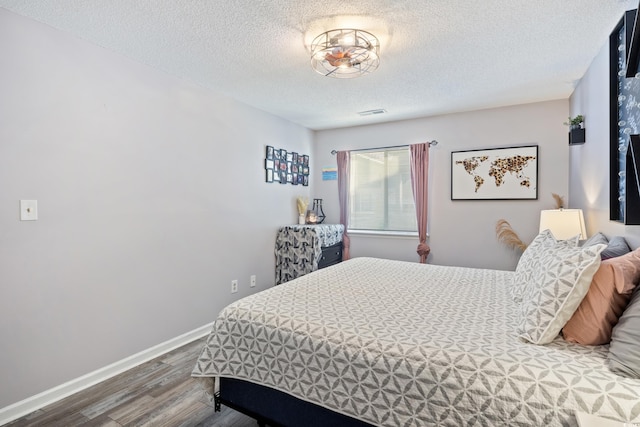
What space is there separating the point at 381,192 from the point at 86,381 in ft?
11.8

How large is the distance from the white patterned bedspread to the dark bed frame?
61 millimetres

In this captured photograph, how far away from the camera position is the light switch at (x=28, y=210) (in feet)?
Answer: 6.47

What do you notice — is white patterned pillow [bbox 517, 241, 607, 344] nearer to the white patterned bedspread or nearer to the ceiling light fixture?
the white patterned bedspread

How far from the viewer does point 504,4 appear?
1.83 m

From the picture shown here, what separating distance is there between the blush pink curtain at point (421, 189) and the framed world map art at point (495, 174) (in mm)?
308

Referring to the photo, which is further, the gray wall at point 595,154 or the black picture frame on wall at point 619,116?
the gray wall at point 595,154

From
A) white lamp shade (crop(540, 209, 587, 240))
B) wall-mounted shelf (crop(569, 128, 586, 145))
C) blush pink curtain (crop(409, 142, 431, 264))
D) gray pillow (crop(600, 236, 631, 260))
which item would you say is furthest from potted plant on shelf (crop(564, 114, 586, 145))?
blush pink curtain (crop(409, 142, 431, 264))

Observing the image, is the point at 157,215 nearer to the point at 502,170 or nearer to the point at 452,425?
the point at 452,425

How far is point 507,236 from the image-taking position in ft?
11.9

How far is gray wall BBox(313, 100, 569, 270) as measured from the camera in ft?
11.3

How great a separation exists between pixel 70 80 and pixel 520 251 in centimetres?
429

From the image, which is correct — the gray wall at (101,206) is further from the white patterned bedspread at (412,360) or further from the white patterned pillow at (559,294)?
the white patterned pillow at (559,294)

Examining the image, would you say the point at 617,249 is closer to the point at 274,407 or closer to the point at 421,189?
the point at 274,407

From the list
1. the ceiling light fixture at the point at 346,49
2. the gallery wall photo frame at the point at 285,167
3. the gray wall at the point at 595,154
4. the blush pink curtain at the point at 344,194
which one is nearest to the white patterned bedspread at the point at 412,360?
the gray wall at the point at 595,154
